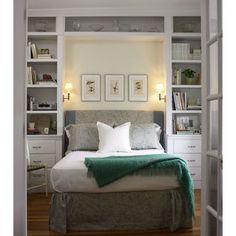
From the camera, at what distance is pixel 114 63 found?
19.5 feet

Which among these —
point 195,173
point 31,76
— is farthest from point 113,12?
point 195,173

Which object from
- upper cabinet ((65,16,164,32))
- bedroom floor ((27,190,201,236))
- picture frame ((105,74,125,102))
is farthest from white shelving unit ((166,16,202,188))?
bedroom floor ((27,190,201,236))

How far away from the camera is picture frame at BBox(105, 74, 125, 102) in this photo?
593 centimetres

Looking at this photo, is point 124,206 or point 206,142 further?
point 124,206

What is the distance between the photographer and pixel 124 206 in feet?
11.6

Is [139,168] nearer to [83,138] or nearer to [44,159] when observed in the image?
[83,138]

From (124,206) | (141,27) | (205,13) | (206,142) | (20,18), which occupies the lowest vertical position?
(124,206)

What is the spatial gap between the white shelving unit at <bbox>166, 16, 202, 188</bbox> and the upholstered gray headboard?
30 centimetres

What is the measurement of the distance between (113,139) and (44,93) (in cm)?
169

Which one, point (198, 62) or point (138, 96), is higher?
point (198, 62)
